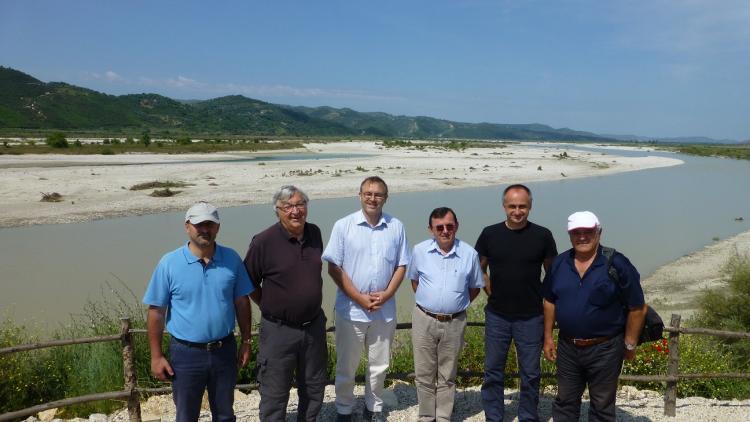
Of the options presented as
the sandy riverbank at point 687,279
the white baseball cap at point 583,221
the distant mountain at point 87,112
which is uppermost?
the distant mountain at point 87,112

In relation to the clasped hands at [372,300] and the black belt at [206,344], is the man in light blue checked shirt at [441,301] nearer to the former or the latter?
the clasped hands at [372,300]

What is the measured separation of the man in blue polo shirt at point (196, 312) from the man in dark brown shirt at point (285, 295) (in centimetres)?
27

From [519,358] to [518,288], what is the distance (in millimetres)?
617

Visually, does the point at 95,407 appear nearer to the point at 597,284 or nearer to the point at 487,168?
the point at 597,284

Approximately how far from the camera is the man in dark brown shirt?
384 cm

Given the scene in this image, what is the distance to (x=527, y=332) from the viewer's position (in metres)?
4.10

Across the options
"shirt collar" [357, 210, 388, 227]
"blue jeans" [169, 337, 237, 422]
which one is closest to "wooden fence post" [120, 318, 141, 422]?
"blue jeans" [169, 337, 237, 422]

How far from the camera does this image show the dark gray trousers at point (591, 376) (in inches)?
143

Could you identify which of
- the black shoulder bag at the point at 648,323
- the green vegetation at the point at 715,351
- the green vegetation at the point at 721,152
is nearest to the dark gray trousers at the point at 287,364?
the black shoulder bag at the point at 648,323

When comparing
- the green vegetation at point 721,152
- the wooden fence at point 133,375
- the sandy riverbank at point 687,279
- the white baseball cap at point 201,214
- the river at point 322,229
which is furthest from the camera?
the green vegetation at point 721,152

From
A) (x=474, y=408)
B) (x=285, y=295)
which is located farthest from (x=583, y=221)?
(x=474, y=408)

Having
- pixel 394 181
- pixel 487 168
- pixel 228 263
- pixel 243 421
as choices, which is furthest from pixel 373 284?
pixel 487 168

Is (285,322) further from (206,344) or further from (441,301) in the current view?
(441,301)

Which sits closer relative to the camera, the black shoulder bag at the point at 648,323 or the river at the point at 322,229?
the black shoulder bag at the point at 648,323
